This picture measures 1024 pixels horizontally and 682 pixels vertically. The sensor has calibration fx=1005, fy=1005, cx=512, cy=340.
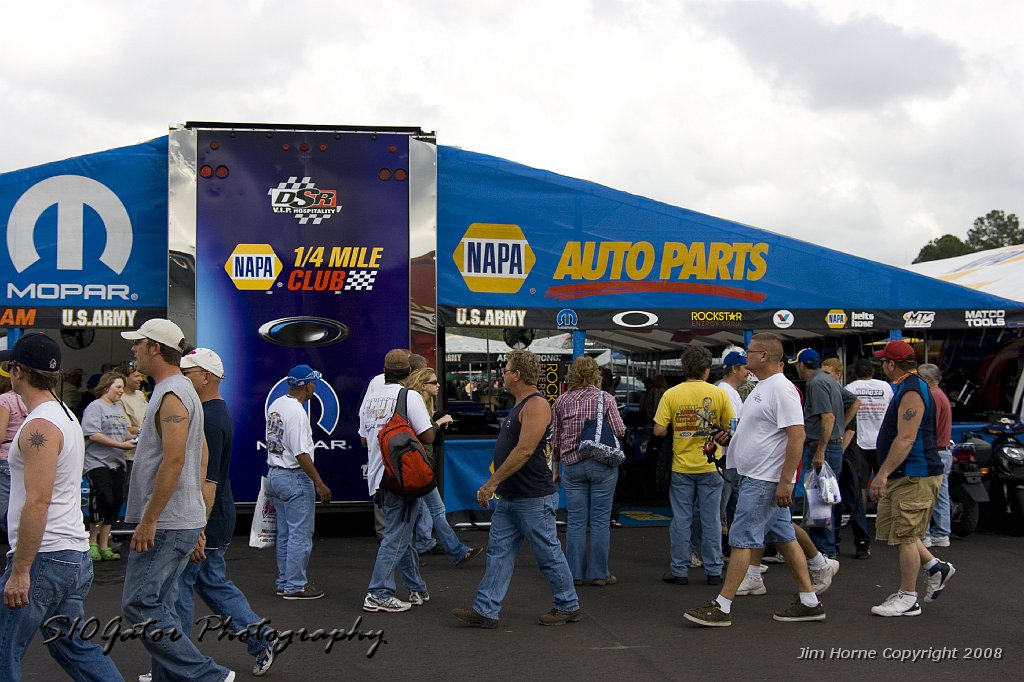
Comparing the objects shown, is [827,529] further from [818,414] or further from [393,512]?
[393,512]

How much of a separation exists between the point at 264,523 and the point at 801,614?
386 centimetres

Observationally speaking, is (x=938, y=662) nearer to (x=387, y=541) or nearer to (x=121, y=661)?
(x=387, y=541)

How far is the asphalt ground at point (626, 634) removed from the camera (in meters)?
5.60

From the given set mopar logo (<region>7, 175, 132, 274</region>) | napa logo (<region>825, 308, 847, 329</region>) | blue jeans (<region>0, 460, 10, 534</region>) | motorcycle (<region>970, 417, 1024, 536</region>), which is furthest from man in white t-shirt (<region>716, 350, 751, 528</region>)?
mopar logo (<region>7, 175, 132, 274</region>)

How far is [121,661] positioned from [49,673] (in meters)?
0.38

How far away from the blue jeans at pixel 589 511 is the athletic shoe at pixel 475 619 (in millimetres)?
1491

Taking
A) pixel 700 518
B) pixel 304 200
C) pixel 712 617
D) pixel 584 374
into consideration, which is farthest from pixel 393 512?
pixel 304 200

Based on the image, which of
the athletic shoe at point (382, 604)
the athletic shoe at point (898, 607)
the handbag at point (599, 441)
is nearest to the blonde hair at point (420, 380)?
the handbag at point (599, 441)

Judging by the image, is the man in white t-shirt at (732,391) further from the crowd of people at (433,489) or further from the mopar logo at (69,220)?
the mopar logo at (69,220)

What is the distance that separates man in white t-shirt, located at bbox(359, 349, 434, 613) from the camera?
6785 mm

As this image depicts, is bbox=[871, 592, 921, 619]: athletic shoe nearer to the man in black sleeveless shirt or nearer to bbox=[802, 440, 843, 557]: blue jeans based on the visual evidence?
bbox=[802, 440, 843, 557]: blue jeans

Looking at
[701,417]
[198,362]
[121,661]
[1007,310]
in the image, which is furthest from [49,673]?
[1007,310]

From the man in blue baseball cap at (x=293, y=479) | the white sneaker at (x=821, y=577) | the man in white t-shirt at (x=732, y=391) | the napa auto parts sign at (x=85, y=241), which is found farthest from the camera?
the napa auto parts sign at (x=85, y=241)

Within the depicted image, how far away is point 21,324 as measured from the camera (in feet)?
31.5
